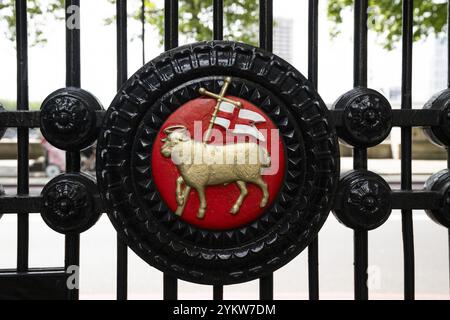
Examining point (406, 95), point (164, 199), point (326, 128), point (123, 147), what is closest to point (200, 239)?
point (164, 199)

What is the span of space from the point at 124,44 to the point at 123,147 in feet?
0.93

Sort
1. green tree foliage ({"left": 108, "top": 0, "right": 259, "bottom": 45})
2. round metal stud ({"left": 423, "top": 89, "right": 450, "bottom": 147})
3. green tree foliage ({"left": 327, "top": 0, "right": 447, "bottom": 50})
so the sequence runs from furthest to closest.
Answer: green tree foliage ({"left": 327, "top": 0, "right": 447, "bottom": 50})
green tree foliage ({"left": 108, "top": 0, "right": 259, "bottom": 45})
round metal stud ({"left": 423, "top": 89, "right": 450, "bottom": 147})

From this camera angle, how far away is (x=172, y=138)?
107 centimetres

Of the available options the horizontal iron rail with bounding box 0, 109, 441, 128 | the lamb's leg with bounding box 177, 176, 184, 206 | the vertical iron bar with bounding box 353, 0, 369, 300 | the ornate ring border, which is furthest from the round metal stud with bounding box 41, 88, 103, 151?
the vertical iron bar with bounding box 353, 0, 369, 300

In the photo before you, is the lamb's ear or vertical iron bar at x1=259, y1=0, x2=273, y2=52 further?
vertical iron bar at x1=259, y1=0, x2=273, y2=52

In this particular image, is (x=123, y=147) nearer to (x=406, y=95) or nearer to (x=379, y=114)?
(x=379, y=114)

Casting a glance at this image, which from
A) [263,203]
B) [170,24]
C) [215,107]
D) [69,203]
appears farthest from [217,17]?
[69,203]

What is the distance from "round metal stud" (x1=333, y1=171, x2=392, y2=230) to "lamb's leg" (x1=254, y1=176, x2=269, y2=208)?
21 centimetres

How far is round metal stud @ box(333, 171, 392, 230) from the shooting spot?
115cm

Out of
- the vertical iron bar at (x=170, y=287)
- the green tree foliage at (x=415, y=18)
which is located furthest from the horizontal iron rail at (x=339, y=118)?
the green tree foliage at (x=415, y=18)

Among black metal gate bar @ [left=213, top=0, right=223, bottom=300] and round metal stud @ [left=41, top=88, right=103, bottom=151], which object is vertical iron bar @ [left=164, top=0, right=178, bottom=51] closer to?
black metal gate bar @ [left=213, top=0, right=223, bottom=300]

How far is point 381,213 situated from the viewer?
116 centimetres

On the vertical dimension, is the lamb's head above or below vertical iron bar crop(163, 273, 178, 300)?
above

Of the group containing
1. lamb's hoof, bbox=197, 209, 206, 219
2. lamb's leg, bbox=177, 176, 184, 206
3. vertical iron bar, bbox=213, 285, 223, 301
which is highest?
lamb's leg, bbox=177, 176, 184, 206
